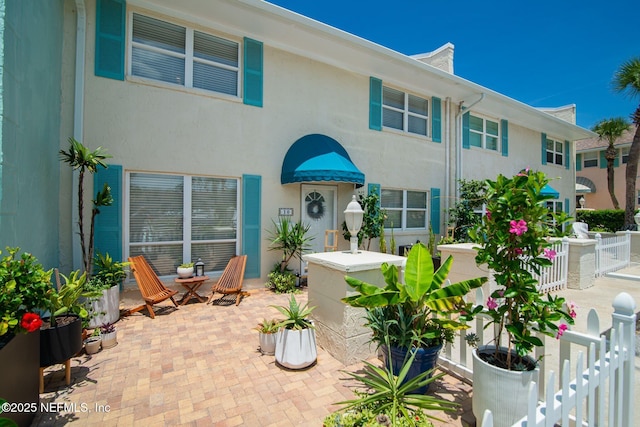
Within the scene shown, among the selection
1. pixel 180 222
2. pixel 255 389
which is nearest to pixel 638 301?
pixel 255 389

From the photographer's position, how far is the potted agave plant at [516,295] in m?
2.86

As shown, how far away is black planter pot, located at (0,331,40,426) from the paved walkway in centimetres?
30

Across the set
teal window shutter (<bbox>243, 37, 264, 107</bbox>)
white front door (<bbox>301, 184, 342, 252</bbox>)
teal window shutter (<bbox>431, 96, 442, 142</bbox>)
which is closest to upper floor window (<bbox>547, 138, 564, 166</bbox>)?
teal window shutter (<bbox>431, 96, 442, 142</bbox>)

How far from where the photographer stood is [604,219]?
25.0m

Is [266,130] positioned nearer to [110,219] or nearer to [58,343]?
[110,219]

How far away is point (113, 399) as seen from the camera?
3695mm

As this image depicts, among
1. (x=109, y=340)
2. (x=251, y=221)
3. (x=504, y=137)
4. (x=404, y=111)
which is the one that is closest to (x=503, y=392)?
(x=109, y=340)

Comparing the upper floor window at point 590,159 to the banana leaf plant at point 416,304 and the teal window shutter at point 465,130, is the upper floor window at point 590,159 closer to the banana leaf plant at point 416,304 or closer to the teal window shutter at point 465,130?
the teal window shutter at point 465,130

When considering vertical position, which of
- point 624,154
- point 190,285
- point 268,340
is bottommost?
point 268,340

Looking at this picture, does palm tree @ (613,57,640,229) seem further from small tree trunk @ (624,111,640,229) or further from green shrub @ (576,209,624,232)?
green shrub @ (576,209,624,232)

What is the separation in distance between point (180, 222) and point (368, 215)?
600 cm

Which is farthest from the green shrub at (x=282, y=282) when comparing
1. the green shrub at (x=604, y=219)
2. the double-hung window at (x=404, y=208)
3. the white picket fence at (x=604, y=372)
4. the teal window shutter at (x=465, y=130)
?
the green shrub at (x=604, y=219)

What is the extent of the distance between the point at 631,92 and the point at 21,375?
2757cm

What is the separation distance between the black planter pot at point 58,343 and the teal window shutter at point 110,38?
6110 mm
